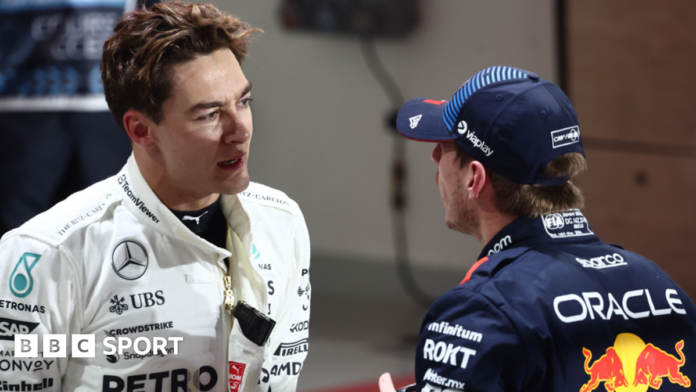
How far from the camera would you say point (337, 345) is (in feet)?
11.7

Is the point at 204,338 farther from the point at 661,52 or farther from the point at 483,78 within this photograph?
the point at 661,52

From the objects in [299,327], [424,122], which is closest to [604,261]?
[424,122]

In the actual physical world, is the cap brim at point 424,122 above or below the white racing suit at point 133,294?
above

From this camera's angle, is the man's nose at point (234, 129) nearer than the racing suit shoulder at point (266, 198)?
Yes

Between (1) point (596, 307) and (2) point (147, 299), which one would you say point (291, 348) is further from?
(1) point (596, 307)

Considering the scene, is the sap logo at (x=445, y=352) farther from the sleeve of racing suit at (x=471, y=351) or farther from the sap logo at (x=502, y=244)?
the sap logo at (x=502, y=244)

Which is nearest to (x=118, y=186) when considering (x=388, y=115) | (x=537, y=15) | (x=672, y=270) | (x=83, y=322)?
(x=83, y=322)

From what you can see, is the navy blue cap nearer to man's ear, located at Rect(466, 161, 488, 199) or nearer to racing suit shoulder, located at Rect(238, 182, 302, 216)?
man's ear, located at Rect(466, 161, 488, 199)

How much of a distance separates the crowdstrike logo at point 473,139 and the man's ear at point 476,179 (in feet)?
0.11

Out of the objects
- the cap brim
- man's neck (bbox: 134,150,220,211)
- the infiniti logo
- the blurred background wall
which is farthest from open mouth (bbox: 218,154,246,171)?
the blurred background wall

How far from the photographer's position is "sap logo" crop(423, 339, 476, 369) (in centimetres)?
109

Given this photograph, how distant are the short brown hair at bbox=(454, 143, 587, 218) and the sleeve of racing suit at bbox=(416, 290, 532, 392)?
0.22 m

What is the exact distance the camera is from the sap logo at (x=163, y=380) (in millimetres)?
1381

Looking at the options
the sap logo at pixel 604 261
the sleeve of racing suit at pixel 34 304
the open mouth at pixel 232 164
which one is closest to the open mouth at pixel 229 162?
the open mouth at pixel 232 164
